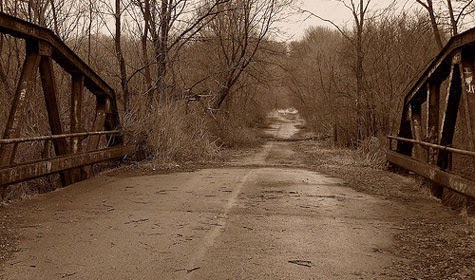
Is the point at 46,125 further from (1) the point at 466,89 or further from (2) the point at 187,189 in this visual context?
(1) the point at 466,89

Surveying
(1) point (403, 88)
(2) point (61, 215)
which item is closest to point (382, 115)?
(1) point (403, 88)

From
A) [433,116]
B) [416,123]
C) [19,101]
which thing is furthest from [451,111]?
[19,101]

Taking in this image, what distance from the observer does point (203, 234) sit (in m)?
5.20

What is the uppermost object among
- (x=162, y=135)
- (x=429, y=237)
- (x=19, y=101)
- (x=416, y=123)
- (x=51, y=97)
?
(x=51, y=97)

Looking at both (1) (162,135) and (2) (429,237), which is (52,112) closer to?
(1) (162,135)

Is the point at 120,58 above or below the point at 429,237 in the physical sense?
above

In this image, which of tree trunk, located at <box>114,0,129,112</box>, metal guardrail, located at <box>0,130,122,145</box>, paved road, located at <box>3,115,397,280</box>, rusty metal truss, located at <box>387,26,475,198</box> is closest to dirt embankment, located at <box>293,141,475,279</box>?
paved road, located at <box>3,115,397,280</box>

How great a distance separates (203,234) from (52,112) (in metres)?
4.57

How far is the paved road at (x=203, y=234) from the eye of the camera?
13.5ft

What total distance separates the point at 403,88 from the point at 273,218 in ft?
39.3

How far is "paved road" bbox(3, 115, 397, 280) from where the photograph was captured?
413 centimetres

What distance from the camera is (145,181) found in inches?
369

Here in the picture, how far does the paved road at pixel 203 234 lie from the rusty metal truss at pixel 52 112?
0.55 metres

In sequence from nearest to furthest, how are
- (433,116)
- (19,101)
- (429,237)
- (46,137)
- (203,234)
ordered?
(203,234) < (429,237) < (19,101) < (46,137) < (433,116)
